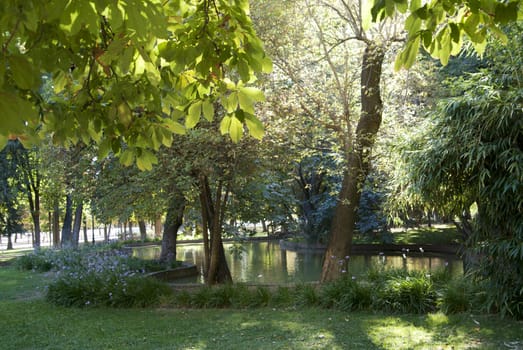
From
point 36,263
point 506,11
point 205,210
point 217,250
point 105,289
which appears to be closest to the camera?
point 506,11

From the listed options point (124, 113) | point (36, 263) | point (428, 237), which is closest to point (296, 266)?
point (36, 263)

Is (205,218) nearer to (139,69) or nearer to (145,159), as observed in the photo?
(145,159)

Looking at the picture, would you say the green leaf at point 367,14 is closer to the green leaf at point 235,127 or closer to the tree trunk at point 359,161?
the green leaf at point 235,127

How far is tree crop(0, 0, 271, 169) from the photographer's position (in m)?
2.29

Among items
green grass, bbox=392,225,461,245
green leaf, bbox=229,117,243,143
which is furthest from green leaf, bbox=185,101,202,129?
green grass, bbox=392,225,461,245

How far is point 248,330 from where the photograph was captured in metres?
6.98

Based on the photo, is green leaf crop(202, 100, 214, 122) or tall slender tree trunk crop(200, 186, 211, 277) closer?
green leaf crop(202, 100, 214, 122)

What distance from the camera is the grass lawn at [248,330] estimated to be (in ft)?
19.9

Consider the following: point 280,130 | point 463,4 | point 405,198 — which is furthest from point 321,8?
point 463,4

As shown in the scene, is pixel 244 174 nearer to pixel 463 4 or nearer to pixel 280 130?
pixel 280 130

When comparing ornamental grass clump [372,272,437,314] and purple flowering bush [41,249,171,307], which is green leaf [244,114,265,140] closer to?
ornamental grass clump [372,272,437,314]

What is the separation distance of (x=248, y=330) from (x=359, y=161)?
430cm

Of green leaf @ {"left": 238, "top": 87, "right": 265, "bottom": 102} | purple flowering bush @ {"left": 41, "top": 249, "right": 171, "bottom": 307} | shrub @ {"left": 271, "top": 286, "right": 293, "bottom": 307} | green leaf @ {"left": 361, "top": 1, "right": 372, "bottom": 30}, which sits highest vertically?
green leaf @ {"left": 361, "top": 1, "right": 372, "bottom": 30}

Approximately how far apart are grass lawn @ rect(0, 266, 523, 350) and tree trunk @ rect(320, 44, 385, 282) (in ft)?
7.51
